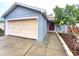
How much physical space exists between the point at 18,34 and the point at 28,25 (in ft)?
6.58

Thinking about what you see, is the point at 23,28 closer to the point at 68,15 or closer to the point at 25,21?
the point at 25,21

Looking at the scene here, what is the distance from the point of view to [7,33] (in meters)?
15.4

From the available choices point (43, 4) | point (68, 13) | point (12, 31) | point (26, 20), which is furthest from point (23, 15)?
point (43, 4)

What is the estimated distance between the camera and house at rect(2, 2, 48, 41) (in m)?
11.4

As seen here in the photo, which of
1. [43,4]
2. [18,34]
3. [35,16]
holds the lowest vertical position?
[18,34]

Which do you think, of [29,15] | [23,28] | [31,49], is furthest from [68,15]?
[31,49]

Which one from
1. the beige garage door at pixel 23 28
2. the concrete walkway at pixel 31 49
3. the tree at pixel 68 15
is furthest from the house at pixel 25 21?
the concrete walkway at pixel 31 49

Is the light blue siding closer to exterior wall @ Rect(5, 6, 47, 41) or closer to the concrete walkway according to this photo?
exterior wall @ Rect(5, 6, 47, 41)

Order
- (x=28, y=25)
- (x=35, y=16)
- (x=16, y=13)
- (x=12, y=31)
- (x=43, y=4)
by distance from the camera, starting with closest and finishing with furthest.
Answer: (x=35, y=16)
(x=28, y=25)
(x=16, y=13)
(x=12, y=31)
(x=43, y=4)

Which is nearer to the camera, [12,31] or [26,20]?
[26,20]

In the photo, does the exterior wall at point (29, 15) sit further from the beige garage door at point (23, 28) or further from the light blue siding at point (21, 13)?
the beige garage door at point (23, 28)

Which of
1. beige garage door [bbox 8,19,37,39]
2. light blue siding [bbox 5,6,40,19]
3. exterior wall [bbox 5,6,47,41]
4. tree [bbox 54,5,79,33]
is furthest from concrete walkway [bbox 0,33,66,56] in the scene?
tree [bbox 54,5,79,33]

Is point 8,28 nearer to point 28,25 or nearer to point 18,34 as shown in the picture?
point 18,34

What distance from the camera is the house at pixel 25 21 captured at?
37.5 feet
